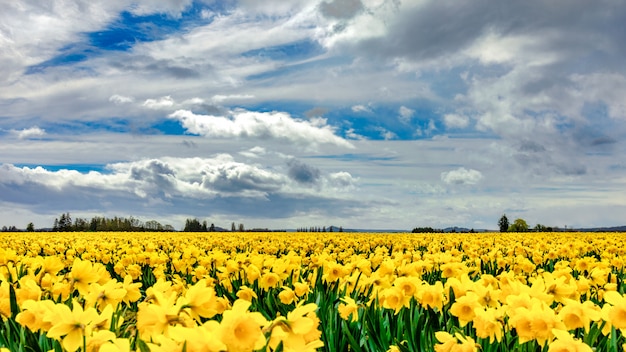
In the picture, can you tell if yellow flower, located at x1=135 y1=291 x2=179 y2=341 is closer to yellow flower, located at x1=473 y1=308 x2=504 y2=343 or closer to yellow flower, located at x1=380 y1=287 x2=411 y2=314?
yellow flower, located at x1=473 y1=308 x2=504 y2=343

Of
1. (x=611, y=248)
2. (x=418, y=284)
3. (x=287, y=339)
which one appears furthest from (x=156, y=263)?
(x=611, y=248)

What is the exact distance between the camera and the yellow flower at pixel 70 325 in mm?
2438

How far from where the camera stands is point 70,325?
8.10 ft

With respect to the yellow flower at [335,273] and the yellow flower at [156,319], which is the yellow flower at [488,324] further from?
the yellow flower at [335,273]

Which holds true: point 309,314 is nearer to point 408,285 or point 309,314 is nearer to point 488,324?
point 488,324

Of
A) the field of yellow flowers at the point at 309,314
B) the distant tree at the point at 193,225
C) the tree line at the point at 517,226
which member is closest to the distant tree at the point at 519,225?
the tree line at the point at 517,226

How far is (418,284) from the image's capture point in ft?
13.8

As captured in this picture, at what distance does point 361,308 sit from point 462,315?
1.11 metres

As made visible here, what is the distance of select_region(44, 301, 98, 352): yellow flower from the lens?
2438 millimetres

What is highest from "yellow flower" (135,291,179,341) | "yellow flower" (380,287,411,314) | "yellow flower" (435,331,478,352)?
"yellow flower" (135,291,179,341)

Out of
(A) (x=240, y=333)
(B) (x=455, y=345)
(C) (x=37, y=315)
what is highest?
(A) (x=240, y=333)

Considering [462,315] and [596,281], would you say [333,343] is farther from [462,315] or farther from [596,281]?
[596,281]

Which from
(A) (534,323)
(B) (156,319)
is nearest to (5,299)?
(B) (156,319)

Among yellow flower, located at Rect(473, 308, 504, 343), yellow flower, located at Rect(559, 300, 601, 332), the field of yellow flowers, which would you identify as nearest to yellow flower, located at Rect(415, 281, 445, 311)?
the field of yellow flowers
